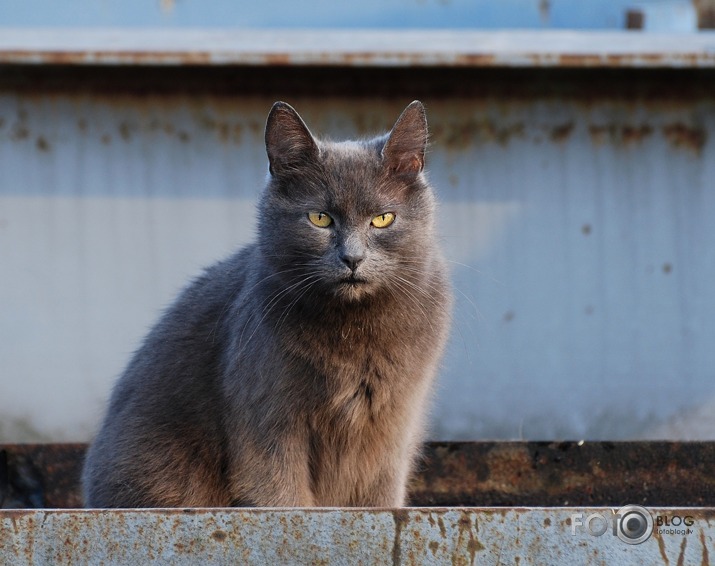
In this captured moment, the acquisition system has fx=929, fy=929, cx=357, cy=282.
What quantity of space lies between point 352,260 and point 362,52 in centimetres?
169

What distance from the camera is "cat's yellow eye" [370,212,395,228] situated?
2043mm

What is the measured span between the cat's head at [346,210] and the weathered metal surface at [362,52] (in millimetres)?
1305

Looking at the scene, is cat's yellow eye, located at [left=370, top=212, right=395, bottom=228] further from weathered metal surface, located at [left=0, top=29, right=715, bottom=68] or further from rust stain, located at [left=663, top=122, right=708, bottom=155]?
rust stain, located at [left=663, top=122, right=708, bottom=155]

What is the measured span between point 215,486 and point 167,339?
1.35 ft

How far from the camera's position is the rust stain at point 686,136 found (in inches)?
146

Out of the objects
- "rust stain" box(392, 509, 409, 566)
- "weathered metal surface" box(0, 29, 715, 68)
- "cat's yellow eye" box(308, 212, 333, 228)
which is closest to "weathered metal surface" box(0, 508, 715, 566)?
"rust stain" box(392, 509, 409, 566)

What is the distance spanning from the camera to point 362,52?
11.2 feet

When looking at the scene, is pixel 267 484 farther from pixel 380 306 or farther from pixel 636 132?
pixel 636 132

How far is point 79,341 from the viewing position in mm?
3842

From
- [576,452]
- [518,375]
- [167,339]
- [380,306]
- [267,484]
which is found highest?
[380,306]

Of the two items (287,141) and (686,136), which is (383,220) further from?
(686,136)

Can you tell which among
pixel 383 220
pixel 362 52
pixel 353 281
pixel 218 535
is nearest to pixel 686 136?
pixel 362 52

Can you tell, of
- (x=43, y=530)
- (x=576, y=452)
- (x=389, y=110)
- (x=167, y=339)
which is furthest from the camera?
(x=389, y=110)

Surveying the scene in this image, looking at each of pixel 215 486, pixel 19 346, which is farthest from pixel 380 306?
pixel 19 346
